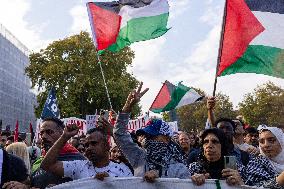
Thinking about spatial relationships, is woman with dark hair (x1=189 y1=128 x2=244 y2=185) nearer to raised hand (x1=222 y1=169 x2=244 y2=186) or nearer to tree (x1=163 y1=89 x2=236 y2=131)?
raised hand (x1=222 y1=169 x2=244 y2=186)

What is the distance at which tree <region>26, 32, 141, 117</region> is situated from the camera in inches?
1604

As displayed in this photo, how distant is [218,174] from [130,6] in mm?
4909

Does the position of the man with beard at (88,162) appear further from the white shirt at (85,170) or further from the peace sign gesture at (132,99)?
the peace sign gesture at (132,99)

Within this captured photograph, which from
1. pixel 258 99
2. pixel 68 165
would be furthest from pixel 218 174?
pixel 258 99

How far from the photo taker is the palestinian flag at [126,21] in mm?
8242

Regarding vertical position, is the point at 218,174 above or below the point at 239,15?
below

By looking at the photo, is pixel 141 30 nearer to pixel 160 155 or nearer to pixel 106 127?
pixel 106 127

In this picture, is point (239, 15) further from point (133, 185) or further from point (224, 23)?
point (133, 185)

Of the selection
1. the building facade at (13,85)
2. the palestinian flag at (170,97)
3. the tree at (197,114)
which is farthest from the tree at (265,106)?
the palestinian flag at (170,97)

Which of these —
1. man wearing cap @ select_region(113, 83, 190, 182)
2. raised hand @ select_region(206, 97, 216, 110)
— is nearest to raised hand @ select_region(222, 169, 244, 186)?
man wearing cap @ select_region(113, 83, 190, 182)

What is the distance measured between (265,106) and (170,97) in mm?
49354

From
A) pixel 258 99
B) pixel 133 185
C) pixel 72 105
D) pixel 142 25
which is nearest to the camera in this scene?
pixel 133 185

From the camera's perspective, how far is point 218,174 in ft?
13.5

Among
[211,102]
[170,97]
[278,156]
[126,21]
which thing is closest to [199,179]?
[278,156]
